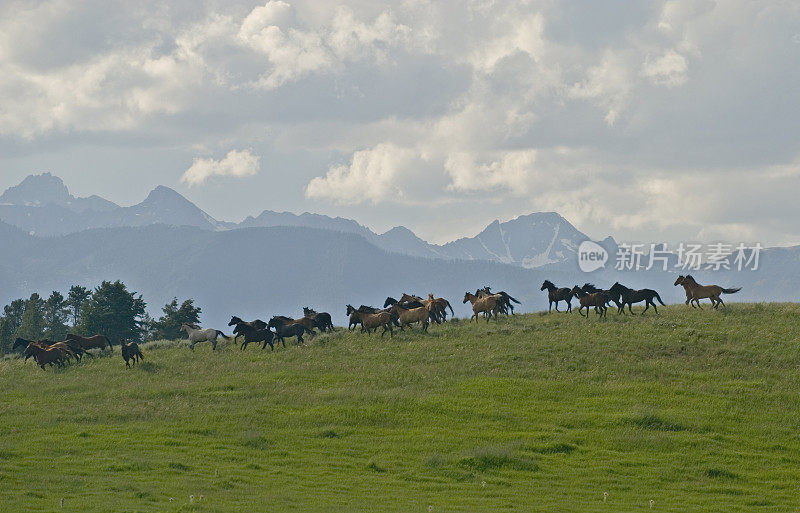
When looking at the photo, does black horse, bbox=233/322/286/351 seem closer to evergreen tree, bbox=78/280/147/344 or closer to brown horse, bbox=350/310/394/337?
brown horse, bbox=350/310/394/337

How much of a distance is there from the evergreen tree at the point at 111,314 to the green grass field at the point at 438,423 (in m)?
28.2

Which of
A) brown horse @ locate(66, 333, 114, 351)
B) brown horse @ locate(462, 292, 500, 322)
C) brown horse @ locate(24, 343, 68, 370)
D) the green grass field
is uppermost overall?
brown horse @ locate(462, 292, 500, 322)

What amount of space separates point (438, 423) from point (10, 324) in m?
69.8

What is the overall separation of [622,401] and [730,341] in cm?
1049

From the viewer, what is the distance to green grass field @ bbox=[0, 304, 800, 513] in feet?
82.6

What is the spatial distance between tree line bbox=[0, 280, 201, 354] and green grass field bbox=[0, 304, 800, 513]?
28.8 metres

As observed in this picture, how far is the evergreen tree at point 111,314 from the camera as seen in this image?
78.6 meters

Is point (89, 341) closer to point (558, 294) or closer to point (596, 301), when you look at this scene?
point (558, 294)

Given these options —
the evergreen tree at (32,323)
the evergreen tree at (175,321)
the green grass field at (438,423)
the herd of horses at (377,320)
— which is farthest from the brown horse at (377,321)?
the evergreen tree at (32,323)

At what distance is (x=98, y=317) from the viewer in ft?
258

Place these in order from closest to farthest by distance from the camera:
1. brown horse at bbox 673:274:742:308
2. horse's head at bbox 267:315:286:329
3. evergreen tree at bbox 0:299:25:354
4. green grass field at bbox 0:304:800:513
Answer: green grass field at bbox 0:304:800:513 < brown horse at bbox 673:274:742:308 < horse's head at bbox 267:315:286:329 < evergreen tree at bbox 0:299:25:354

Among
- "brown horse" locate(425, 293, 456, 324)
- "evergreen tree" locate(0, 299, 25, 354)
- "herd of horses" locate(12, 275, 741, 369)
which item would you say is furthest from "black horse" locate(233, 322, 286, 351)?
"evergreen tree" locate(0, 299, 25, 354)

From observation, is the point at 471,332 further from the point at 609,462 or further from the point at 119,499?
the point at 119,499

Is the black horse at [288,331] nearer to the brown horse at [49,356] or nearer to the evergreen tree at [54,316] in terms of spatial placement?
the brown horse at [49,356]
